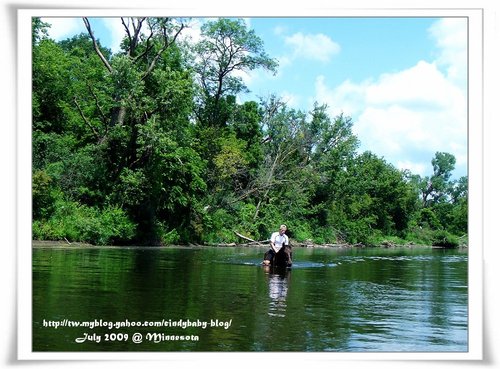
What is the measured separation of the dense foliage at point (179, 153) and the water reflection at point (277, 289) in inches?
527

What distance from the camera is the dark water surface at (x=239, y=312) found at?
30.3ft

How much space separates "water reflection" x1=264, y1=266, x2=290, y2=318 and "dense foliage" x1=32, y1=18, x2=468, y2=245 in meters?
13.4

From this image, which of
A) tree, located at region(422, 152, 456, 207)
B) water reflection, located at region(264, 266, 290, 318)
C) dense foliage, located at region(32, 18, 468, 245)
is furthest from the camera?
tree, located at region(422, 152, 456, 207)

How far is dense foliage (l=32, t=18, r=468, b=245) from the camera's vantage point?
34.8m

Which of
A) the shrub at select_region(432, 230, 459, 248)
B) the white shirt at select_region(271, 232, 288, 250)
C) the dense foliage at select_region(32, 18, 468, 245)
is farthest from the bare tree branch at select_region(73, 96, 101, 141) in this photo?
the shrub at select_region(432, 230, 459, 248)

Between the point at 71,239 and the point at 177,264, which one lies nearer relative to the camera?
the point at 177,264

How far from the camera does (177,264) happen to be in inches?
867

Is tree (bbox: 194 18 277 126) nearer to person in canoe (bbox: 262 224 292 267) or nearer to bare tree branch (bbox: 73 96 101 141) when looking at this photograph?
bare tree branch (bbox: 73 96 101 141)

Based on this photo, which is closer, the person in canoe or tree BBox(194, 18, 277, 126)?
the person in canoe

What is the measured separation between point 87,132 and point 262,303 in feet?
91.6

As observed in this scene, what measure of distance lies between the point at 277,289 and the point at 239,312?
361 centimetres
